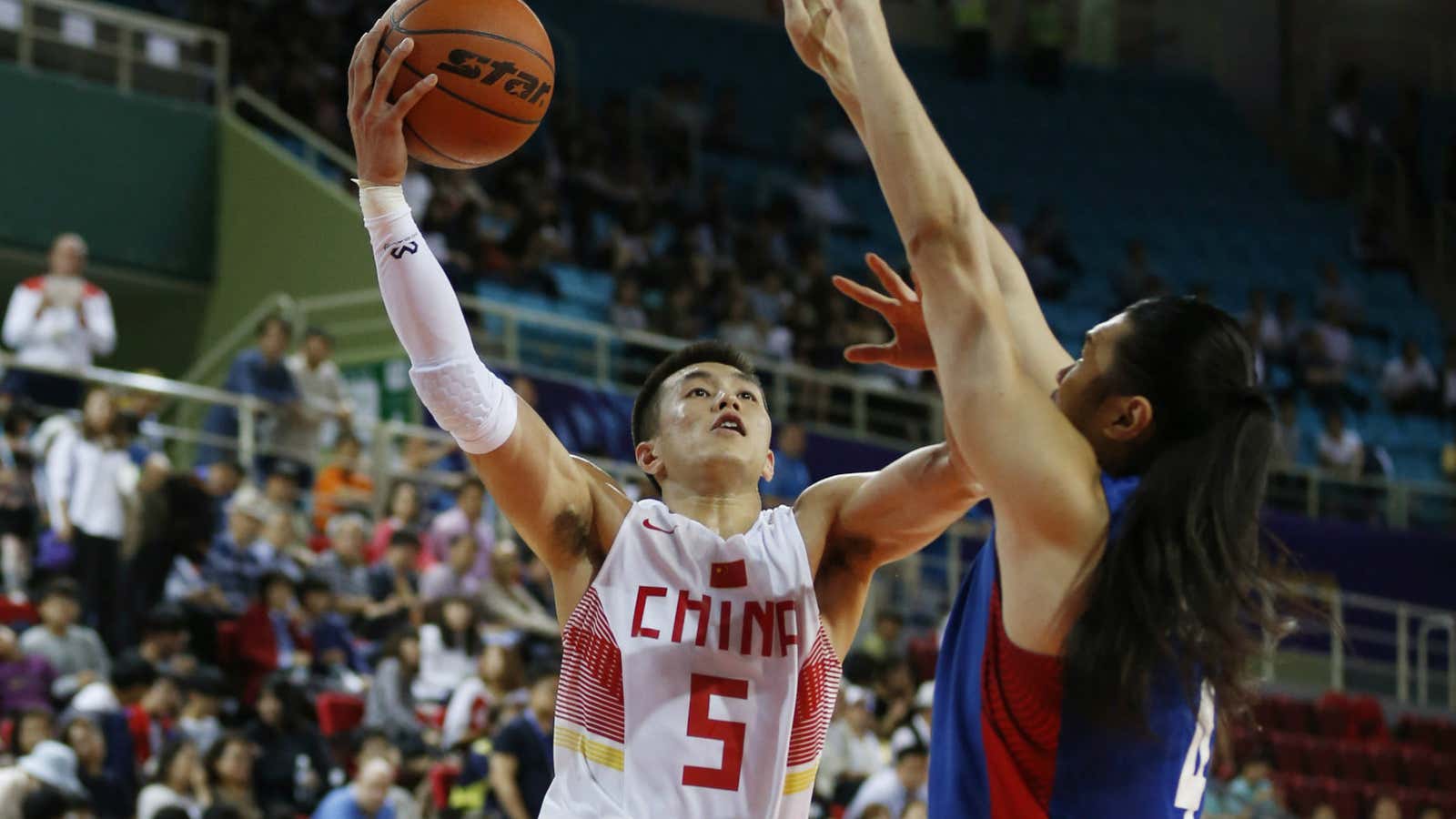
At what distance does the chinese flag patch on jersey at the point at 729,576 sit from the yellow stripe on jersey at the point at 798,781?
41 centimetres

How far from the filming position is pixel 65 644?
952cm

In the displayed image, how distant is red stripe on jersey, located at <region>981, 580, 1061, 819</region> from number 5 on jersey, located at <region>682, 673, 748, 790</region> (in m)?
0.99

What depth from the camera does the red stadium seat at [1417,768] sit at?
591 inches

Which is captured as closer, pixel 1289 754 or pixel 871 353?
pixel 871 353

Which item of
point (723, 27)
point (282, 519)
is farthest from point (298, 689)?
point (723, 27)

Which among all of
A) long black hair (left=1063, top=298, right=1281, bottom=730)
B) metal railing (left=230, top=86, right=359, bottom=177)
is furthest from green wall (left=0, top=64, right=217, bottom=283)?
long black hair (left=1063, top=298, right=1281, bottom=730)

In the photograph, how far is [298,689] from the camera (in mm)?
9852

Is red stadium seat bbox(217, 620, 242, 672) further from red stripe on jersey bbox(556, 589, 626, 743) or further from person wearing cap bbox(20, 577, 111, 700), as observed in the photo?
red stripe on jersey bbox(556, 589, 626, 743)

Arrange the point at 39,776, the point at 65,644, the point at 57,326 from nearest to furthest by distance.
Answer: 1. the point at 39,776
2. the point at 65,644
3. the point at 57,326

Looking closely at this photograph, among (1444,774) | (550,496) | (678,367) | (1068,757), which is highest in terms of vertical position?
(678,367)

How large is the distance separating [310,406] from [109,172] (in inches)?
202

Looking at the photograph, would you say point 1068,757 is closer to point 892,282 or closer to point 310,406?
point 892,282

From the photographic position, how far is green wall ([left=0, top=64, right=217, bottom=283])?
16.1 metres

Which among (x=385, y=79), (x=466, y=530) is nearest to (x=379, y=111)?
(x=385, y=79)
